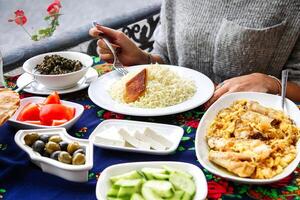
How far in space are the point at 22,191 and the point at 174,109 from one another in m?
0.53

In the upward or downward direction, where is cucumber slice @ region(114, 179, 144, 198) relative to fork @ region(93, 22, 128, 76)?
upward

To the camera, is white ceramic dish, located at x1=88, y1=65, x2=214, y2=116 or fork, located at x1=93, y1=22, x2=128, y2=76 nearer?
white ceramic dish, located at x1=88, y1=65, x2=214, y2=116

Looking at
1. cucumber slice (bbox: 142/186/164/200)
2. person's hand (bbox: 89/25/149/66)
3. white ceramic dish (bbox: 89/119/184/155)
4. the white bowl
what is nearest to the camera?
cucumber slice (bbox: 142/186/164/200)

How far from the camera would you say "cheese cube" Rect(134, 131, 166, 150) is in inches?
43.7

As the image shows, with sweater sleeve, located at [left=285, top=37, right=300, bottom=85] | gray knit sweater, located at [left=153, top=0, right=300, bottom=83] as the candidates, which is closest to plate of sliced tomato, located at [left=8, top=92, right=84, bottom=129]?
gray knit sweater, located at [left=153, top=0, right=300, bottom=83]

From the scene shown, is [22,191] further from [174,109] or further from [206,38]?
[206,38]

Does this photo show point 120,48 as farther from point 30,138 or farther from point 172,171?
point 172,171

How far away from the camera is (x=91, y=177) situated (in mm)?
1036

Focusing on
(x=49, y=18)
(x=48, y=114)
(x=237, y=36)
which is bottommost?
(x=49, y=18)

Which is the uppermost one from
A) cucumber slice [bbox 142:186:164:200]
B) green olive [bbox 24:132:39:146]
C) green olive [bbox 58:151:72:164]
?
cucumber slice [bbox 142:186:164:200]

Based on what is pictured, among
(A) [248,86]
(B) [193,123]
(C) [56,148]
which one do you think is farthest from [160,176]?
(A) [248,86]

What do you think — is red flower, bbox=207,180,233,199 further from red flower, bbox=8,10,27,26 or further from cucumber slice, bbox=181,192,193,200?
red flower, bbox=8,10,27,26

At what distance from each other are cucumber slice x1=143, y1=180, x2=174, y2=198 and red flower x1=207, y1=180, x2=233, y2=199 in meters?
0.13

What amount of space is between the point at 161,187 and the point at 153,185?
2 centimetres
